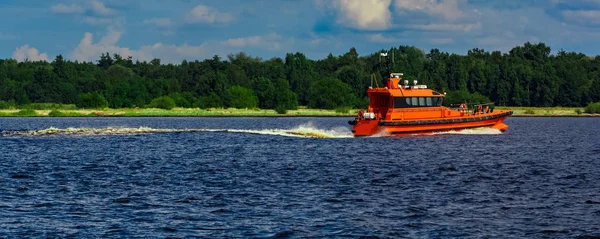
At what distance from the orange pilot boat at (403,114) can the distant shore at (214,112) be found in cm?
8959

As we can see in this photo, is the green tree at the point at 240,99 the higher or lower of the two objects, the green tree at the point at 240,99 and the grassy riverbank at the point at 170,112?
the higher

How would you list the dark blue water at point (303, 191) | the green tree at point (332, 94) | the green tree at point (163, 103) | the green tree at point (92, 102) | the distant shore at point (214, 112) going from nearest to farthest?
the dark blue water at point (303, 191)
the distant shore at point (214, 112)
the green tree at point (92, 102)
the green tree at point (332, 94)
the green tree at point (163, 103)

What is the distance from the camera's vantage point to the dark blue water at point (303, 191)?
25.7 meters

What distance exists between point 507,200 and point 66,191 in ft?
61.7

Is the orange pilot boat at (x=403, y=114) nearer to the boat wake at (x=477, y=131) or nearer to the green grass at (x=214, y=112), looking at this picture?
the boat wake at (x=477, y=131)

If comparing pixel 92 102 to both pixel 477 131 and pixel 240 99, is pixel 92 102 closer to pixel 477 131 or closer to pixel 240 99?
pixel 240 99

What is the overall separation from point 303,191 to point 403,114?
34.7 m

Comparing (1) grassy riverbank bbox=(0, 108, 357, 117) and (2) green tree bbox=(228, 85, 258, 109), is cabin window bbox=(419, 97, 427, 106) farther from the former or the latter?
(2) green tree bbox=(228, 85, 258, 109)

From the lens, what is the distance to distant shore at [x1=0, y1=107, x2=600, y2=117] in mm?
160875

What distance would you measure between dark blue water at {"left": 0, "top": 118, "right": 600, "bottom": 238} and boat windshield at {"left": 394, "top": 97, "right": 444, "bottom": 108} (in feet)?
21.5

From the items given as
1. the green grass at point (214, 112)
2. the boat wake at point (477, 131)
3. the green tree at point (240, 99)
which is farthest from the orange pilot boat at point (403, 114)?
the green tree at point (240, 99)

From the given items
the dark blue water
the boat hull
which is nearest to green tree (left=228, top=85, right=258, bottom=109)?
the boat hull

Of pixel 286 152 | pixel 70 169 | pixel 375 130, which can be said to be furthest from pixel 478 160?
pixel 70 169

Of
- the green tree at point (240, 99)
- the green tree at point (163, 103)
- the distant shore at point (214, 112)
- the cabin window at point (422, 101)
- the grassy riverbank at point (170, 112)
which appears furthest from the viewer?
the green tree at point (240, 99)
